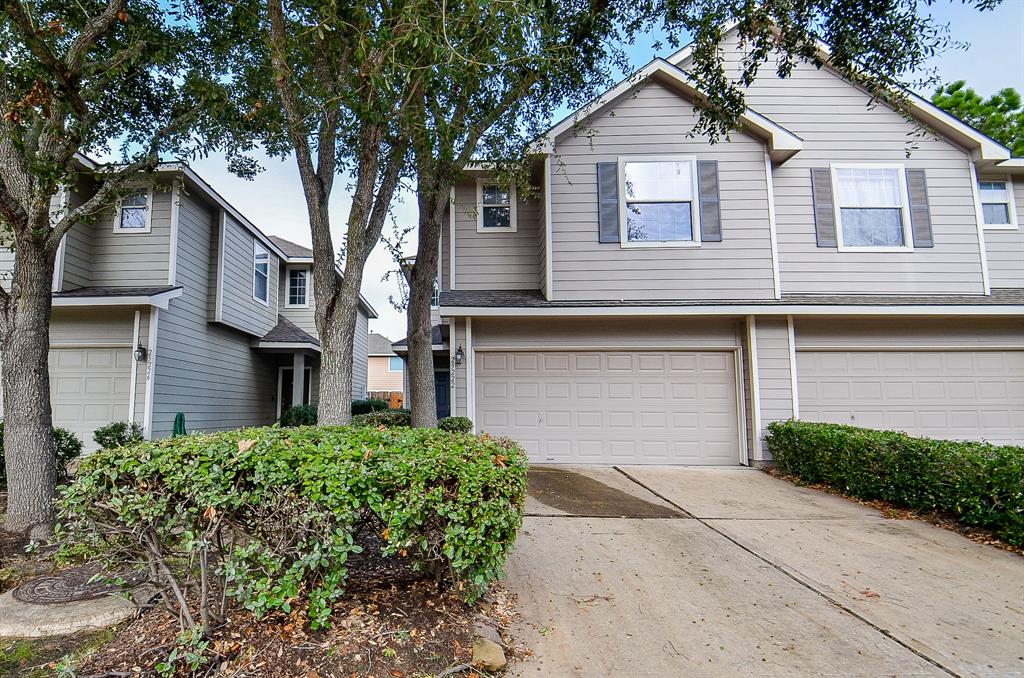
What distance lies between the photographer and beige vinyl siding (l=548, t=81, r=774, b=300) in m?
8.85

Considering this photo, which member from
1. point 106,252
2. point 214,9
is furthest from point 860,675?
point 106,252

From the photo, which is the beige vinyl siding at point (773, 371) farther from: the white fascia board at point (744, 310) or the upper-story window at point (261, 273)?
the upper-story window at point (261, 273)

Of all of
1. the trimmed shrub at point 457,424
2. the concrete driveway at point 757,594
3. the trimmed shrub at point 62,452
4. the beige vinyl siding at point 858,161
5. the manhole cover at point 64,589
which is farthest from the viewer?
the beige vinyl siding at point 858,161

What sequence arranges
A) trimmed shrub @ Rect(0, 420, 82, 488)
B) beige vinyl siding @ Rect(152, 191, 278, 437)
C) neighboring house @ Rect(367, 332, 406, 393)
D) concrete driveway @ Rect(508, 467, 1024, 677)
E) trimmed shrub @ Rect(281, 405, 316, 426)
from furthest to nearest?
neighboring house @ Rect(367, 332, 406, 393)
trimmed shrub @ Rect(281, 405, 316, 426)
beige vinyl siding @ Rect(152, 191, 278, 437)
trimmed shrub @ Rect(0, 420, 82, 488)
concrete driveway @ Rect(508, 467, 1024, 677)

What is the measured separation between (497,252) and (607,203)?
2.17 m

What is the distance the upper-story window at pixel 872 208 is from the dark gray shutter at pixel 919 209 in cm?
9

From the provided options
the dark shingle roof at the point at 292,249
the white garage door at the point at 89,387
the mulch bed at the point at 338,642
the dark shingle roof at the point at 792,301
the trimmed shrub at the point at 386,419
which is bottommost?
the mulch bed at the point at 338,642

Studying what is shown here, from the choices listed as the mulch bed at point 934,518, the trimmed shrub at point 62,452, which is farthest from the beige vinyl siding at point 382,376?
the mulch bed at point 934,518

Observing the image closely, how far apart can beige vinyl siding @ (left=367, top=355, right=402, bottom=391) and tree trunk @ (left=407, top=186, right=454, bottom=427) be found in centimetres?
2841

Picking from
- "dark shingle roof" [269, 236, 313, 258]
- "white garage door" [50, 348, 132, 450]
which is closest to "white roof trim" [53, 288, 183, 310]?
"white garage door" [50, 348, 132, 450]

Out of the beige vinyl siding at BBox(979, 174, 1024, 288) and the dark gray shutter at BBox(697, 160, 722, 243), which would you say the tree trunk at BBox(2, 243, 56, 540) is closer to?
the dark gray shutter at BBox(697, 160, 722, 243)

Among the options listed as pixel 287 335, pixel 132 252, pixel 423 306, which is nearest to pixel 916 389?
pixel 423 306

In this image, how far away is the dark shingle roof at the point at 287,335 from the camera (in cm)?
1385

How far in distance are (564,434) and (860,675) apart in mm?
6309
